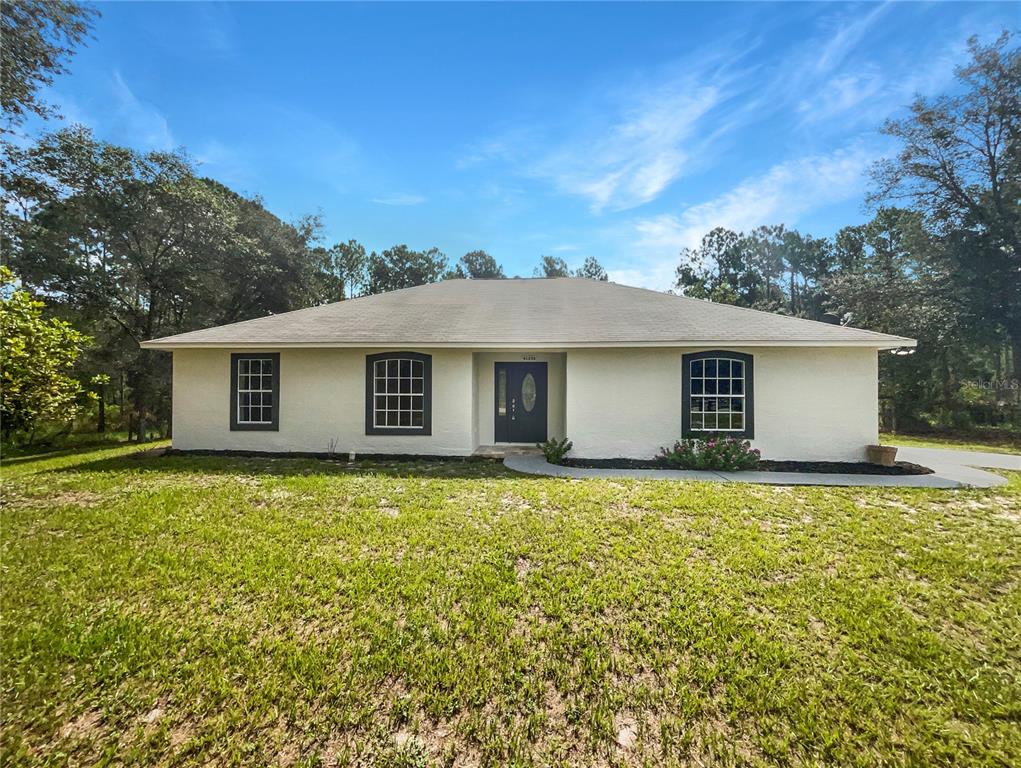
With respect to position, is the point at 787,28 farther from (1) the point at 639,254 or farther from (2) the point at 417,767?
(2) the point at 417,767

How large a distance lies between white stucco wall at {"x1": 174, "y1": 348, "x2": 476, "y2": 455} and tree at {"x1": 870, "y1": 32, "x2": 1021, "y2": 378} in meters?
23.8

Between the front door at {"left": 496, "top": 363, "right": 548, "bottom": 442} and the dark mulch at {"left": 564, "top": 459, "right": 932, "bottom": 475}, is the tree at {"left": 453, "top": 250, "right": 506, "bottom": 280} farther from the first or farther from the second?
the dark mulch at {"left": 564, "top": 459, "right": 932, "bottom": 475}

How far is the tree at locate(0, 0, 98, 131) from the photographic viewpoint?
8.66 meters

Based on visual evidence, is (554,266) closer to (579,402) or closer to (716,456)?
(579,402)

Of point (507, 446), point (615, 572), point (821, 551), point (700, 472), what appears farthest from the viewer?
point (507, 446)

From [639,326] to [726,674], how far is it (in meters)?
7.23

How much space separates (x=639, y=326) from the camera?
909 centimetres


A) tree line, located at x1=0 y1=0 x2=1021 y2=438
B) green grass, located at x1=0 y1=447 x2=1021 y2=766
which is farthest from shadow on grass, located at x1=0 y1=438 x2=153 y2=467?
green grass, located at x1=0 y1=447 x2=1021 y2=766

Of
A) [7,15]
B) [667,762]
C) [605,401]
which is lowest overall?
[667,762]

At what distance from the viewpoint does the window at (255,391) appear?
31.1ft

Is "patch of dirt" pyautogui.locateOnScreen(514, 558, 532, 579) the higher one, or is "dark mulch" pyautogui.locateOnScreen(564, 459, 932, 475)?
"dark mulch" pyautogui.locateOnScreen(564, 459, 932, 475)

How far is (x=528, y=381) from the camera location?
33.4 ft

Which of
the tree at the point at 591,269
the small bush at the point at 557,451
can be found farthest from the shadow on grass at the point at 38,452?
the tree at the point at 591,269

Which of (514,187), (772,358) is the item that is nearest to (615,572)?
(772,358)
